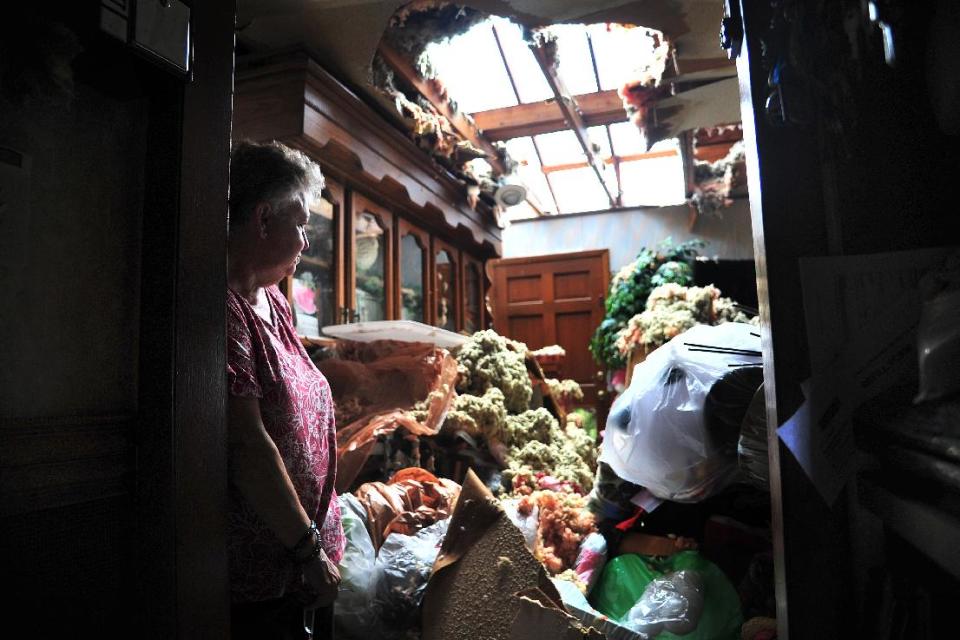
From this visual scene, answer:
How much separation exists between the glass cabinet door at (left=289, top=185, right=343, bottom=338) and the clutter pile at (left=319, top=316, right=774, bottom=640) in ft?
2.31

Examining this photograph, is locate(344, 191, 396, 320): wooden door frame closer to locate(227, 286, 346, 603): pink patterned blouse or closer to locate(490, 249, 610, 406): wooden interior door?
locate(227, 286, 346, 603): pink patterned blouse

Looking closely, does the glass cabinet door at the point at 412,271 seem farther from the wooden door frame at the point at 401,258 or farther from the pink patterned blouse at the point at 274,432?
the pink patterned blouse at the point at 274,432

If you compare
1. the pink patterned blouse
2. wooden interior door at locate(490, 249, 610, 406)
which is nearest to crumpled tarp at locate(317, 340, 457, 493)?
the pink patterned blouse

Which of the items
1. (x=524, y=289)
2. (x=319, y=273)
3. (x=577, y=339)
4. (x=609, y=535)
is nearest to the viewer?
(x=609, y=535)

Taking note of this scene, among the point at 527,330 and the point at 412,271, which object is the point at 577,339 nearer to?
the point at 527,330

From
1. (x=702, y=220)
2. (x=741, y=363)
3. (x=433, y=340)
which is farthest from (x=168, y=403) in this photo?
(x=702, y=220)

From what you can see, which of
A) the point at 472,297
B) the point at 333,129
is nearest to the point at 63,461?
the point at 333,129

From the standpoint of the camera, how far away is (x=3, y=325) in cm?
63

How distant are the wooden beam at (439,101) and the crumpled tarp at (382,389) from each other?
1.41 metres

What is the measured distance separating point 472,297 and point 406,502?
10.4ft

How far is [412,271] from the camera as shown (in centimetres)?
404

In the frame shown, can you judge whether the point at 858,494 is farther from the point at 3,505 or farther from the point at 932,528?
the point at 3,505

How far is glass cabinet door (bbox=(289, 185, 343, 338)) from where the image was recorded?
9.40 ft

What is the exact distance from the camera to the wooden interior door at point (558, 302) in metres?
6.89
